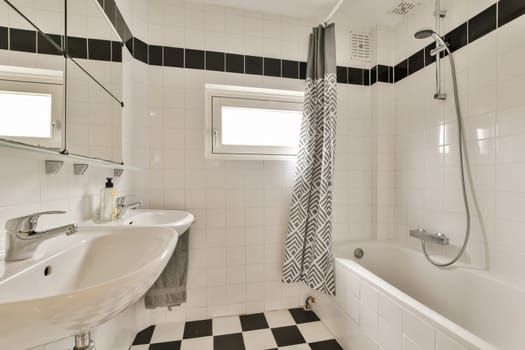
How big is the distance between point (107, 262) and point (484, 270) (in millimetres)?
1897

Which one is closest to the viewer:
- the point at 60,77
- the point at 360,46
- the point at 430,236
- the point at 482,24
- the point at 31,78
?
the point at 31,78

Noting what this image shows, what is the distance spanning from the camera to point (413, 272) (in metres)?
1.71

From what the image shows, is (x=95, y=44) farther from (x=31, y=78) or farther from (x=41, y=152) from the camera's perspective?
(x=41, y=152)

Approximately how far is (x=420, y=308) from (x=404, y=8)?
2.04 meters

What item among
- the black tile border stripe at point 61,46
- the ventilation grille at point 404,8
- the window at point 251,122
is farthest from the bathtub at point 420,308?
the ventilation grille at point 404,8

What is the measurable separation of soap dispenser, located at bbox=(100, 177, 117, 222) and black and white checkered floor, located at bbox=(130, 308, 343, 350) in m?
0.91

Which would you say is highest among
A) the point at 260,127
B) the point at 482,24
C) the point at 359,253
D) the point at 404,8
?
the point at 404,8

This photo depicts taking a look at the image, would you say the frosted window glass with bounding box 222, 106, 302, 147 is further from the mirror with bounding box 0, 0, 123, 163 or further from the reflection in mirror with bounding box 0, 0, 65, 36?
the reflection in mirror with bounding box 0, 0, 65, 36

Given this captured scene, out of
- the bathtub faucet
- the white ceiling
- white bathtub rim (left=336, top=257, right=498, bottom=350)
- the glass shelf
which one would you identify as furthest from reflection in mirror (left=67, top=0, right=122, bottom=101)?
the bathtub faucet

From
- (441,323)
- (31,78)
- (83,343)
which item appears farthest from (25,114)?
(441,323)

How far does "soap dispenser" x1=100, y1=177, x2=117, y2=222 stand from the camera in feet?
3.88

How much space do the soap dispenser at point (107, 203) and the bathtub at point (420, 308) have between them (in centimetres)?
139

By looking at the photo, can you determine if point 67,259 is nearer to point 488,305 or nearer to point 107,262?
point 107,262

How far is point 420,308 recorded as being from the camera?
1.00 metres
